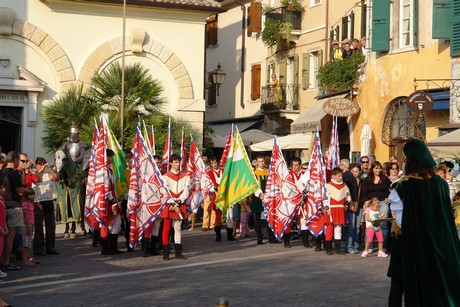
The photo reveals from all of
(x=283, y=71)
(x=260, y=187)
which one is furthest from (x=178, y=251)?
(x=283, y=71)

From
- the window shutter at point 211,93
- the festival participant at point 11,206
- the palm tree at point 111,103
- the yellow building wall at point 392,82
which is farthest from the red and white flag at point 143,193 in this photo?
the window shutter at point 211,93

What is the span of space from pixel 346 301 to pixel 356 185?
24.9ft

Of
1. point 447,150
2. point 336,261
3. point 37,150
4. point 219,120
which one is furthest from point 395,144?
point 219,120

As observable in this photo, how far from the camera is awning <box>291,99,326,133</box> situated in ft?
117

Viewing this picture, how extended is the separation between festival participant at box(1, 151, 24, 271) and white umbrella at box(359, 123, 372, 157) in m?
17.4

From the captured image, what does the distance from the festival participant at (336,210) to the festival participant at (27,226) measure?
5.47m

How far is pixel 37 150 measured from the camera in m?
31.3

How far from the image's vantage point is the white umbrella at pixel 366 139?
32344 millimetres

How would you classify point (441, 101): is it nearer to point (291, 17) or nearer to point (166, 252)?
point (166, 252)

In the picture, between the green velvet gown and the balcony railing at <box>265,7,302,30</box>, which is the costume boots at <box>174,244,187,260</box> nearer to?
the green velvet gown

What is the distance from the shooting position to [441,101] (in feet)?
92.4

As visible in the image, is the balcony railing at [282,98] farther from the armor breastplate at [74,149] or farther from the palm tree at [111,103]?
the armor breastplate at [74,149]

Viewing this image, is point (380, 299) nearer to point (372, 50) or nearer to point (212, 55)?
point (372, 50)

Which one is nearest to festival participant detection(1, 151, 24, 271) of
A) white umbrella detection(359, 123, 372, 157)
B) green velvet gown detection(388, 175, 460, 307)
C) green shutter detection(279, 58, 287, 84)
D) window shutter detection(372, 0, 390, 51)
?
green velvet gown detection(388, 175, 460, 307)
